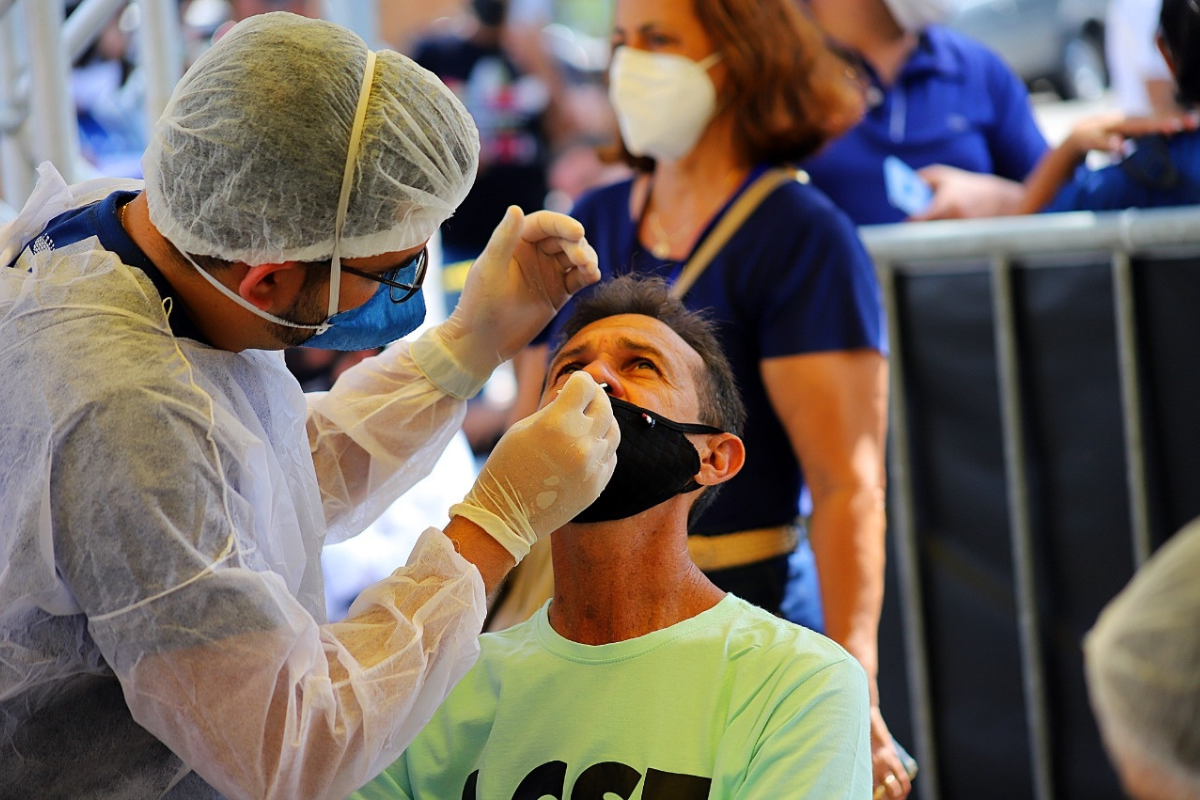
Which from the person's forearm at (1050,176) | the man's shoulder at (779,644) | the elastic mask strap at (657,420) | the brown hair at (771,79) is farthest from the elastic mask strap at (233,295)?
the person's forearm at (1050,176)

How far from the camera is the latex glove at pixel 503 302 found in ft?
6.59

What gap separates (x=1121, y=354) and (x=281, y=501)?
2.00 meters

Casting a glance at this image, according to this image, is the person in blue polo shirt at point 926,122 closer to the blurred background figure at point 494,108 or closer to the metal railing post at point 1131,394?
the metal railing post at point 1131,394

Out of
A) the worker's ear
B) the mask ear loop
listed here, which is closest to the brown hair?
the mask ear loop

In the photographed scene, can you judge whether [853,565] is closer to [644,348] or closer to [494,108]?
[644,348]

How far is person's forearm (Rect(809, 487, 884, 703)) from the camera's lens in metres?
2.19

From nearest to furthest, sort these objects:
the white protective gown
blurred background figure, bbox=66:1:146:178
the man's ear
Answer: the white protective gown → the man's ear → blurred background figure, bbox=66:1:146:178

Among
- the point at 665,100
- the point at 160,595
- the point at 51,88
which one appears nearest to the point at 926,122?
the point at 665,100

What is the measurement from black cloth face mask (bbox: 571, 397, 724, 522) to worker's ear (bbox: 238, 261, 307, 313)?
1.69 ft

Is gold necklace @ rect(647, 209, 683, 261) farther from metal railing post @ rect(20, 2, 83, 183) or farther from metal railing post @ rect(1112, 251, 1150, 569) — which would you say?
metal railing post @ rect(20, 2, 83, 183)

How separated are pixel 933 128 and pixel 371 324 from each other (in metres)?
2.21

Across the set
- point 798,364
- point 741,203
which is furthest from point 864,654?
point 741,203

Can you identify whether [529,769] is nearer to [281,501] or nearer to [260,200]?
[281,501]

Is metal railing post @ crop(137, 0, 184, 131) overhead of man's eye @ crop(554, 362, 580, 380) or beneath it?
overhead
